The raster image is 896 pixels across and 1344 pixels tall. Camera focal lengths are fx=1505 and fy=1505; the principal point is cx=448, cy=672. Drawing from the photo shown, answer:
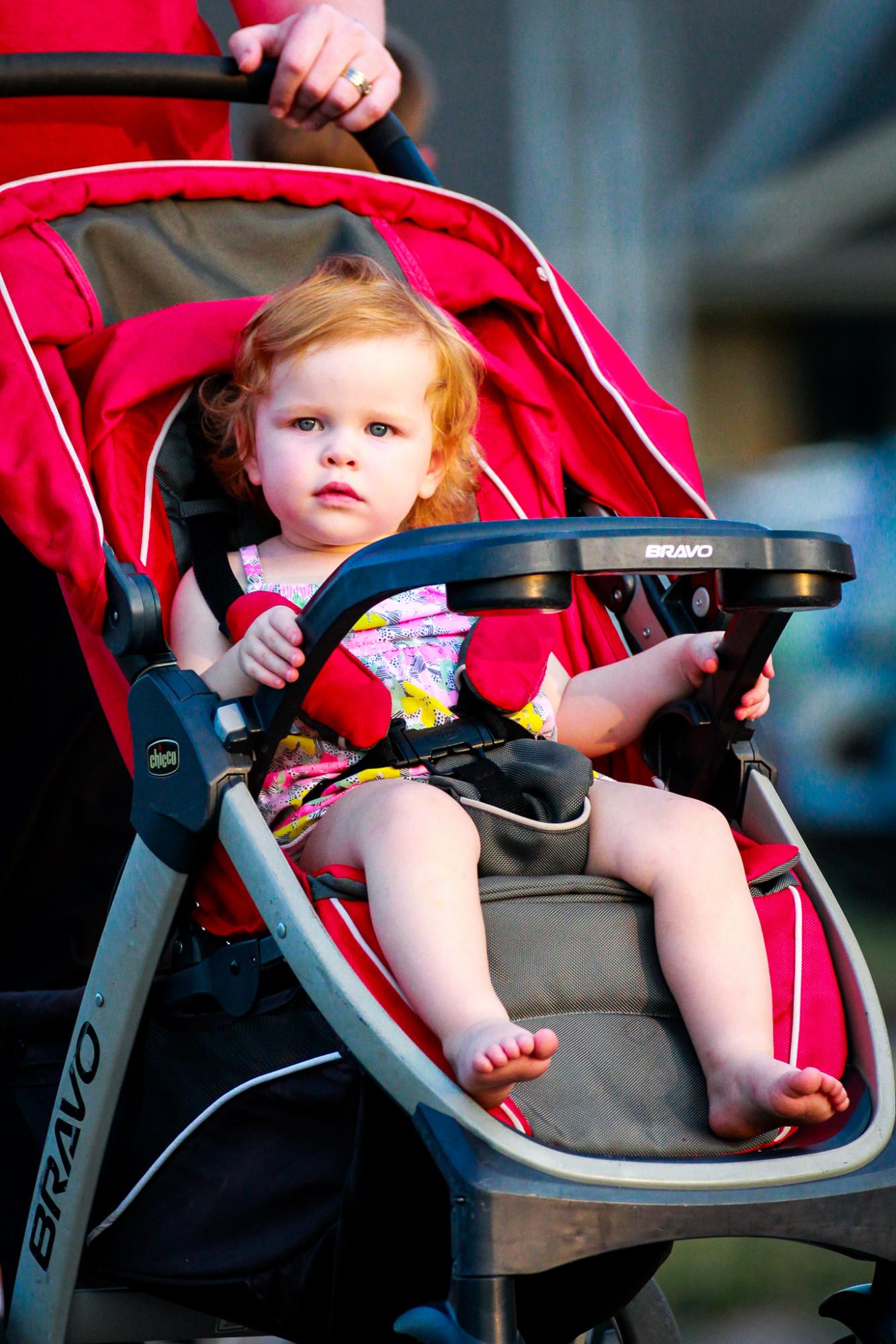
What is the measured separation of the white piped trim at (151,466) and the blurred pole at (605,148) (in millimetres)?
2691

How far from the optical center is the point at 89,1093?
4.61 feet

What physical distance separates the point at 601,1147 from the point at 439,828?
0.31 meters

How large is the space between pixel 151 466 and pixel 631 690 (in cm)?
60

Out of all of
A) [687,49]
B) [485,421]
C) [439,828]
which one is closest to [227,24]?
[687,49]

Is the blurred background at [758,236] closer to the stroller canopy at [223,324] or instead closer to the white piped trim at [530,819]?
the stroller canopy at [223,324]

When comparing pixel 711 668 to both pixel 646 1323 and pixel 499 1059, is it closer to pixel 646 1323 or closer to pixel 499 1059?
pixel 499 1059

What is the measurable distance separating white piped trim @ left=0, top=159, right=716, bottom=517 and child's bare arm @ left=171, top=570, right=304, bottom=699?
0.46 meters

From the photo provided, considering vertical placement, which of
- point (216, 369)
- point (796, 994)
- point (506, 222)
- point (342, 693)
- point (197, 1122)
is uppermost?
point (506, 222)

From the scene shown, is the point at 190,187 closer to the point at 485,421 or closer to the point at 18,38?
the point at 18,38

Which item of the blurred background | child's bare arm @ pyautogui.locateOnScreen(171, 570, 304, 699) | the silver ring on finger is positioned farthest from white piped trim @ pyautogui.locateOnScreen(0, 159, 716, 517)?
the blurred background

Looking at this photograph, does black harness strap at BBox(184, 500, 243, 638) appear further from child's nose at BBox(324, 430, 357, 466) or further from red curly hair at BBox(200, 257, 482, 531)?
child's nose at BBox(324, 430, 357, 466)

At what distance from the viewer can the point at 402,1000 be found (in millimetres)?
1222

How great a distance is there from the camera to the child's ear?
180 centimetres

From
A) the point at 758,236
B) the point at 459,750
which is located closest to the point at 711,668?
the point at 459,750
